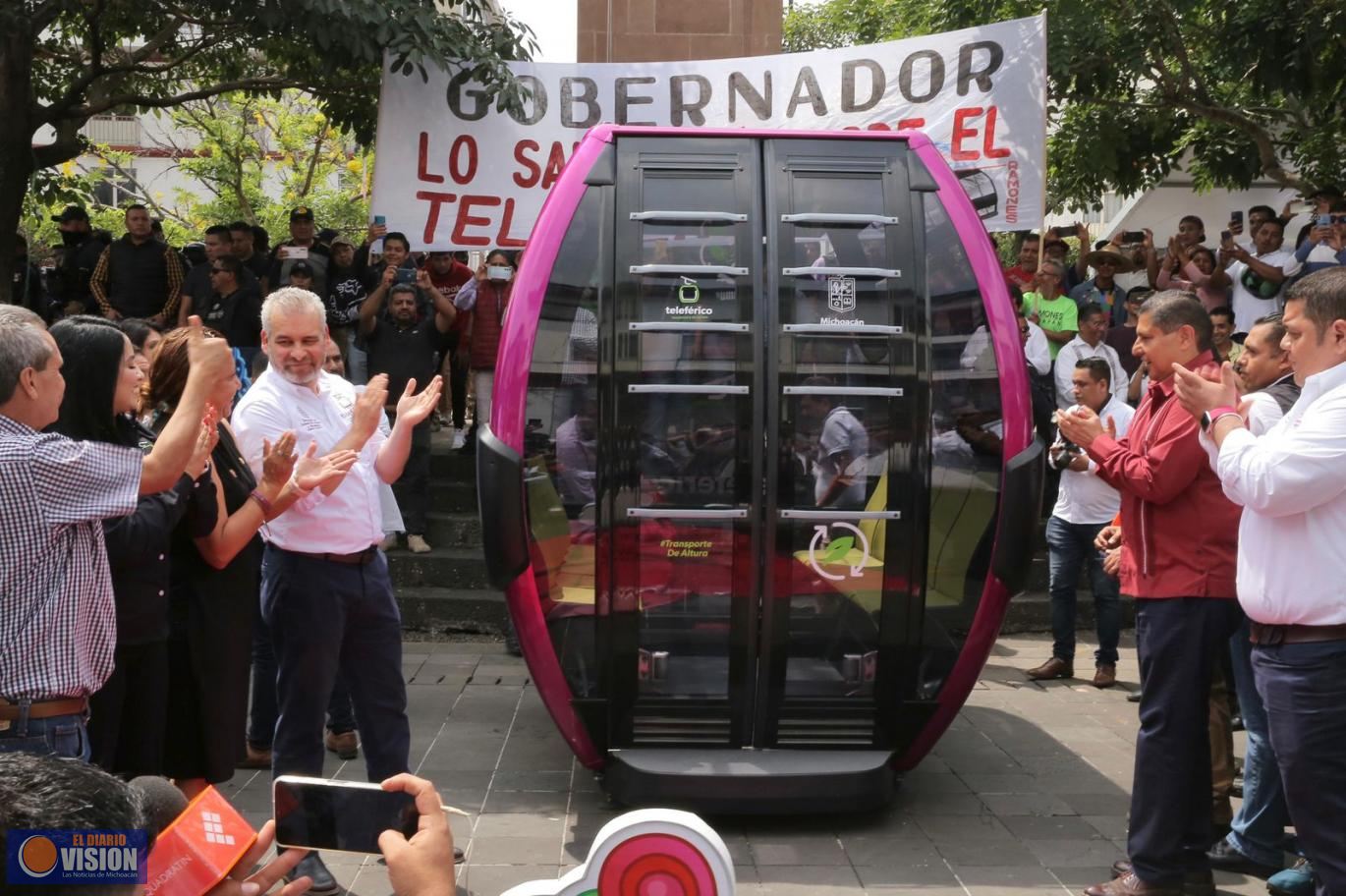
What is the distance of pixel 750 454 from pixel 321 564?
5.57 ft

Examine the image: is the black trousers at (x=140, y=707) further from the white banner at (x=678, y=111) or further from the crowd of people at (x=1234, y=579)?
the white banner at (x=678, y=111)

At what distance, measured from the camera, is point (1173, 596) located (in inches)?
199

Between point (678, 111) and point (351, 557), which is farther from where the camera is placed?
point (678, 111)

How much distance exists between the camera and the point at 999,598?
612 centimetres

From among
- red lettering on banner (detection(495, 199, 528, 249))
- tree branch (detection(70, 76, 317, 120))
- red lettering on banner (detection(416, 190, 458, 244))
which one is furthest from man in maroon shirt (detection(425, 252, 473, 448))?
tree branch (detection(70, 76, 317, 120))

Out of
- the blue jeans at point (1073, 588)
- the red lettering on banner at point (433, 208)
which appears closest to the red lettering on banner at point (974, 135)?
the blue jeans at point (1073, 588)

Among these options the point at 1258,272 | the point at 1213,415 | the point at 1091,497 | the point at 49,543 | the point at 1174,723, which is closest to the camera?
the point at 49,543

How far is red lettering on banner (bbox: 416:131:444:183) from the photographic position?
10.3 metres

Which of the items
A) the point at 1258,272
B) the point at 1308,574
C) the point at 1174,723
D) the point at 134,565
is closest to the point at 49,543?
the point at 134,565

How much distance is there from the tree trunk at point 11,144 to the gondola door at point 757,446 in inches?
291

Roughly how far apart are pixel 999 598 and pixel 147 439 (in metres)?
3.39

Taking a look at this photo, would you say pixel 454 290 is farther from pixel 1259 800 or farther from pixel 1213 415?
pixel 1213 415

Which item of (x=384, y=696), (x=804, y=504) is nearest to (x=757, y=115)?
(x=804, y=504)

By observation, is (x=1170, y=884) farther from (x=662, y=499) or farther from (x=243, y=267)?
(x=243, y=267)
